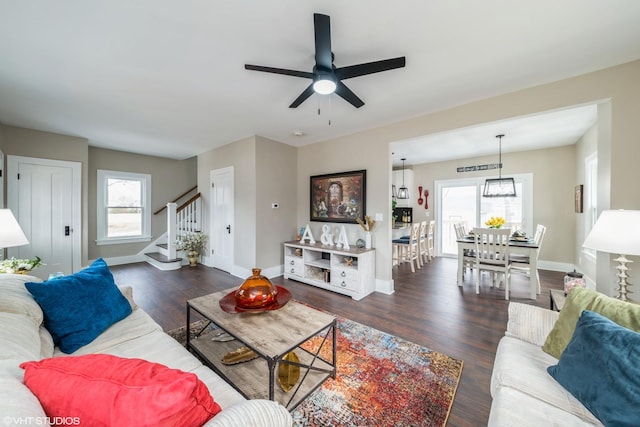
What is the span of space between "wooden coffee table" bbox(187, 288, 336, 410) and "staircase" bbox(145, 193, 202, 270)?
12.0 ft

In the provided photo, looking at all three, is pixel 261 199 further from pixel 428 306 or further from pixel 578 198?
pixel 578 198

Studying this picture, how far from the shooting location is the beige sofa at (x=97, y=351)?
2.07 feet

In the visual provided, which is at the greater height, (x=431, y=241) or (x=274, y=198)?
(x=274, y=198)

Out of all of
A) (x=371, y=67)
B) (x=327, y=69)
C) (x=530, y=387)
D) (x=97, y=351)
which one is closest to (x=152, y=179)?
(x=97, y=351)

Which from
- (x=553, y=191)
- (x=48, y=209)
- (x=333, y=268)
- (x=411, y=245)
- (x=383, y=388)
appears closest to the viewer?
(x=383, y=388)

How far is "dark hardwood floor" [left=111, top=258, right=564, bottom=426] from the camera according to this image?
192cm

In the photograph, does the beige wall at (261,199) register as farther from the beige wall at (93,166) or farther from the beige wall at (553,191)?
the beige wall at (553,191)

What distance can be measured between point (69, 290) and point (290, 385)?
5.09 ft

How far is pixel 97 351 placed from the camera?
141 centimetres

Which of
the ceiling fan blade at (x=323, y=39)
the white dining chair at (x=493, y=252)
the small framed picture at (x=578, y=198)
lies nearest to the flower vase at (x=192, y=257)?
the ceiling fan blade at (x=323, y=39)

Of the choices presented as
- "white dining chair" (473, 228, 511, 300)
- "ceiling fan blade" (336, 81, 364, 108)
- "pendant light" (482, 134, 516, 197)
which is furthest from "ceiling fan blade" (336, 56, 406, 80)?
"pendant light" (482, 134, 516, 197)

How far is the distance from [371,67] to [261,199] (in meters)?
2.97

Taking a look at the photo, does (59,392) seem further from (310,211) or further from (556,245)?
(556,245)

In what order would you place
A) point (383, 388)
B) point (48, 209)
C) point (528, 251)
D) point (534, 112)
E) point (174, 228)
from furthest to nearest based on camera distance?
point (174, 228), point (48, 209), point (528, 251), point (534, 112), point (383, 388)
